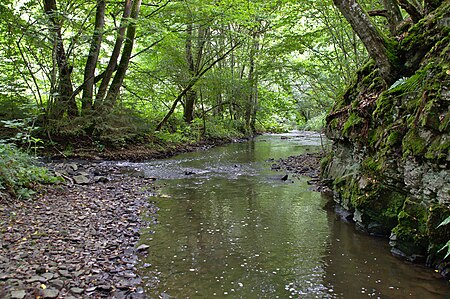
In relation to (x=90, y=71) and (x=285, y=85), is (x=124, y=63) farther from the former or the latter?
(x=285, y=85)

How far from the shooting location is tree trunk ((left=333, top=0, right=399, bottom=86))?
5766 mm

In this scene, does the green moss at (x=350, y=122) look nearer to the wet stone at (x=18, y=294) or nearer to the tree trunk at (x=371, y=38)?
the tree trunk at (x=371, y=38)

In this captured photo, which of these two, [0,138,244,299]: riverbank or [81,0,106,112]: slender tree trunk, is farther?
[81,0,106,112]: slender tree trunk

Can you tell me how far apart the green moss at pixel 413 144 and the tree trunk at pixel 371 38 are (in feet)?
5.14

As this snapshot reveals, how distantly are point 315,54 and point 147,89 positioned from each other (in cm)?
882

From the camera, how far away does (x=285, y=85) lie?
16312 mm

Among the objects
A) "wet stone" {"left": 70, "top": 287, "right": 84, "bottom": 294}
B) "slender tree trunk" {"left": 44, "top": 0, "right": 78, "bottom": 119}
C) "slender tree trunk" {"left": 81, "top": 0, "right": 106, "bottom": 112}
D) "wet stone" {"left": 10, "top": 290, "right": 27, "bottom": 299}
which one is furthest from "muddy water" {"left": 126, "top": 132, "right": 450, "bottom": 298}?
"slender tree trunk" {"left": 81, "top": 0, "right": 106, "bottom": 112}

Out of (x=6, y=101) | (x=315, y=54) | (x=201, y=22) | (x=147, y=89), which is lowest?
(x=6, y=101)

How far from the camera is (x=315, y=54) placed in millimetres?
13258

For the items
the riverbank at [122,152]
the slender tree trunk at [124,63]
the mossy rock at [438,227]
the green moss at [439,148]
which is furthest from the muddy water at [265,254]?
the slender tree trunk at [124,63]

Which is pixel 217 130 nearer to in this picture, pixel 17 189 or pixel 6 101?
pixel 6 101

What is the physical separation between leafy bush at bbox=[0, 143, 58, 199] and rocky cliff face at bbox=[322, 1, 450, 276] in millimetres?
6255

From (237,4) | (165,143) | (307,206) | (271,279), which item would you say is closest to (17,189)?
(271,279)

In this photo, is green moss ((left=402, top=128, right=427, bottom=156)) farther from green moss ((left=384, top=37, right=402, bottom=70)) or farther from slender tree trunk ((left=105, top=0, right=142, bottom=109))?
slender tree trunk ((left=105, top=0, right=142, bottom=109))
